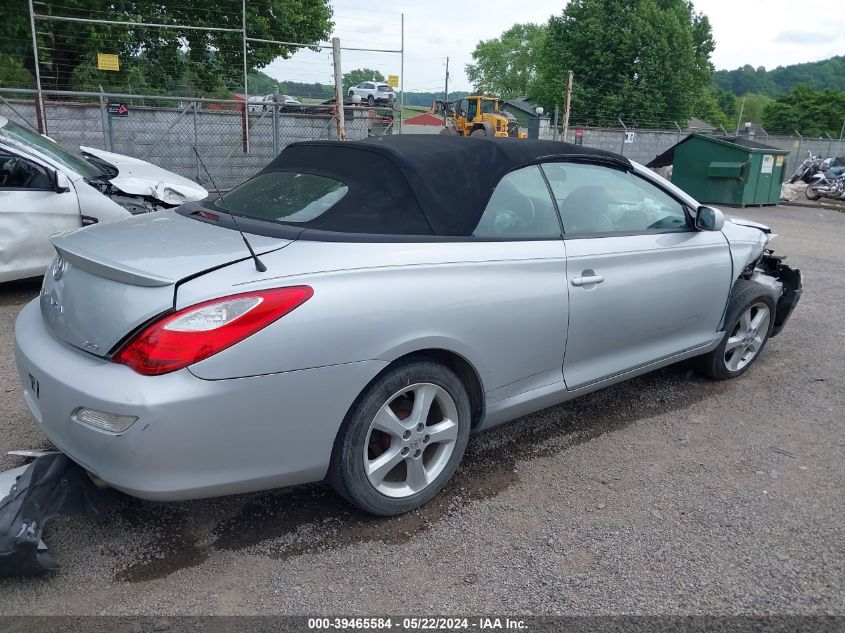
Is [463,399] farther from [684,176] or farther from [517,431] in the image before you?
[684,176]

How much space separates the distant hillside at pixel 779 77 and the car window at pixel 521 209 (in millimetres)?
137745

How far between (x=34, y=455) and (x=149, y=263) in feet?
3.64

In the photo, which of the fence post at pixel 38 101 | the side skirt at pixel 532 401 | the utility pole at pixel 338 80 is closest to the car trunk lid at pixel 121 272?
the side skirt at pixel 532 401

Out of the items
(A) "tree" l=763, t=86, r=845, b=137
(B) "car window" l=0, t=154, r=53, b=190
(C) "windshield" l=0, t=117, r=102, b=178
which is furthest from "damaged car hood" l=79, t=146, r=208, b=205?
(A) "tree" l=763, t=86, r=845, b=137

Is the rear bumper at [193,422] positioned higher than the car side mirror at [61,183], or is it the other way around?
the car side mirror at [61,183]

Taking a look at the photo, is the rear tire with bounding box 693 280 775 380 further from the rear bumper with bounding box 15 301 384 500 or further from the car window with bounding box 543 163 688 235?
the rear bumper with bounding box 15 301 384 500

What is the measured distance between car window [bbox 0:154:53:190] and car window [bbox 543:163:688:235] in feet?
15.3

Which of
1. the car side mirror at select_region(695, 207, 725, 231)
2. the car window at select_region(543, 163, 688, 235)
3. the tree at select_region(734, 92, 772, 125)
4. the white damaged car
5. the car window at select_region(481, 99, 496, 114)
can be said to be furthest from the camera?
Answer: the tree at select_region(734, 92, 772, 125)

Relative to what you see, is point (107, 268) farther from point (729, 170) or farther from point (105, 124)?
point (729, 170)

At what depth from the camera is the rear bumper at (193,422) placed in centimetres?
216

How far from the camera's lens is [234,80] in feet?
50.9

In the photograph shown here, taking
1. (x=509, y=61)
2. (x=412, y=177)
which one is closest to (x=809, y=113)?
(x=509, y=61)

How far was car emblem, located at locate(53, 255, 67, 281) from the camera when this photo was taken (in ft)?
8.71

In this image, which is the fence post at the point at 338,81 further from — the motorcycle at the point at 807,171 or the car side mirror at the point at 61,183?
the motorcycle at the point at 807,171
